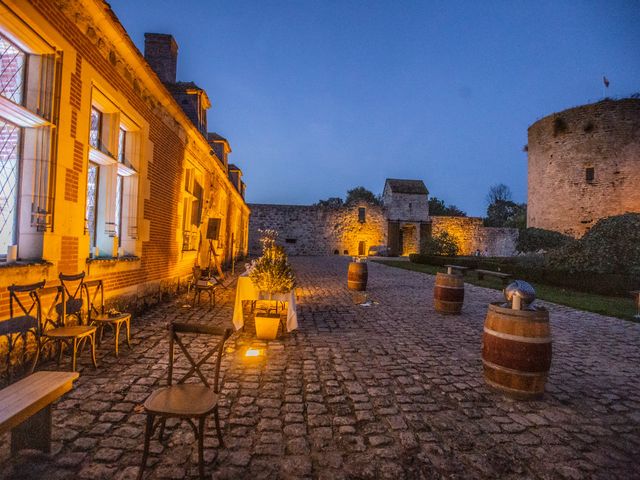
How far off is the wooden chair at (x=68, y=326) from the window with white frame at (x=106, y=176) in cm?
130

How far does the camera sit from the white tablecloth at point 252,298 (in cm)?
588

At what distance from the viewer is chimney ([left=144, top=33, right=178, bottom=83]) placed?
393 inches

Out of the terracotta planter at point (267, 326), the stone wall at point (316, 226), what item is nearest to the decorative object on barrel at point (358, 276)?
the terracotta planter at point (267, 326)

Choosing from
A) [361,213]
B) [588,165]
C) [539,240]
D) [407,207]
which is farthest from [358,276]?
[407,207]

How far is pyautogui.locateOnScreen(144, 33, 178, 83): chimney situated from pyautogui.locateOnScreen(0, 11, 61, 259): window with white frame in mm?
6994

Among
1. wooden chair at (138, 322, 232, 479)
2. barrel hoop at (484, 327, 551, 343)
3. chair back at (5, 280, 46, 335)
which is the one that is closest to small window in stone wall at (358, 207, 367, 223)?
barrel hoop at (484, 327, 551, 343)

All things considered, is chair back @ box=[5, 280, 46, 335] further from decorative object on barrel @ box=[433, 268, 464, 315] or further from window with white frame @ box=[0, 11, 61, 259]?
decorative object on barrel @ box=[433, 268, 464, 315]

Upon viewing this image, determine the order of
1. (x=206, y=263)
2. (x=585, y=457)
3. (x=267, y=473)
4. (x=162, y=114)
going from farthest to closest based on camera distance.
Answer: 1. (x=206, y=263)
2. (x=162, y=114)
3. (x=585, y=457)
4. (x=267, y=473)

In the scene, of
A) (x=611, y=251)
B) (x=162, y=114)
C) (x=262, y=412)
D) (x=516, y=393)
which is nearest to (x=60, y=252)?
(x=262, y=412)

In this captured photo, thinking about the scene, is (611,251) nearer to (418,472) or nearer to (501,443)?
(501,443)

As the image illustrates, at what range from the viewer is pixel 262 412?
3.16 metres

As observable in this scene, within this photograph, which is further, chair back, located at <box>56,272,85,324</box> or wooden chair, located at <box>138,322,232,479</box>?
chair back, located at <box>56,272,85,324</box>

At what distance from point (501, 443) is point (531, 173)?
90.9 ft

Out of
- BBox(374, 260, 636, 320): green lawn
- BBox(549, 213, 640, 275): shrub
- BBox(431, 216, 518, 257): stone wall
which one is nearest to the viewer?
BBox(374, 260, 636, 320): green lawn
